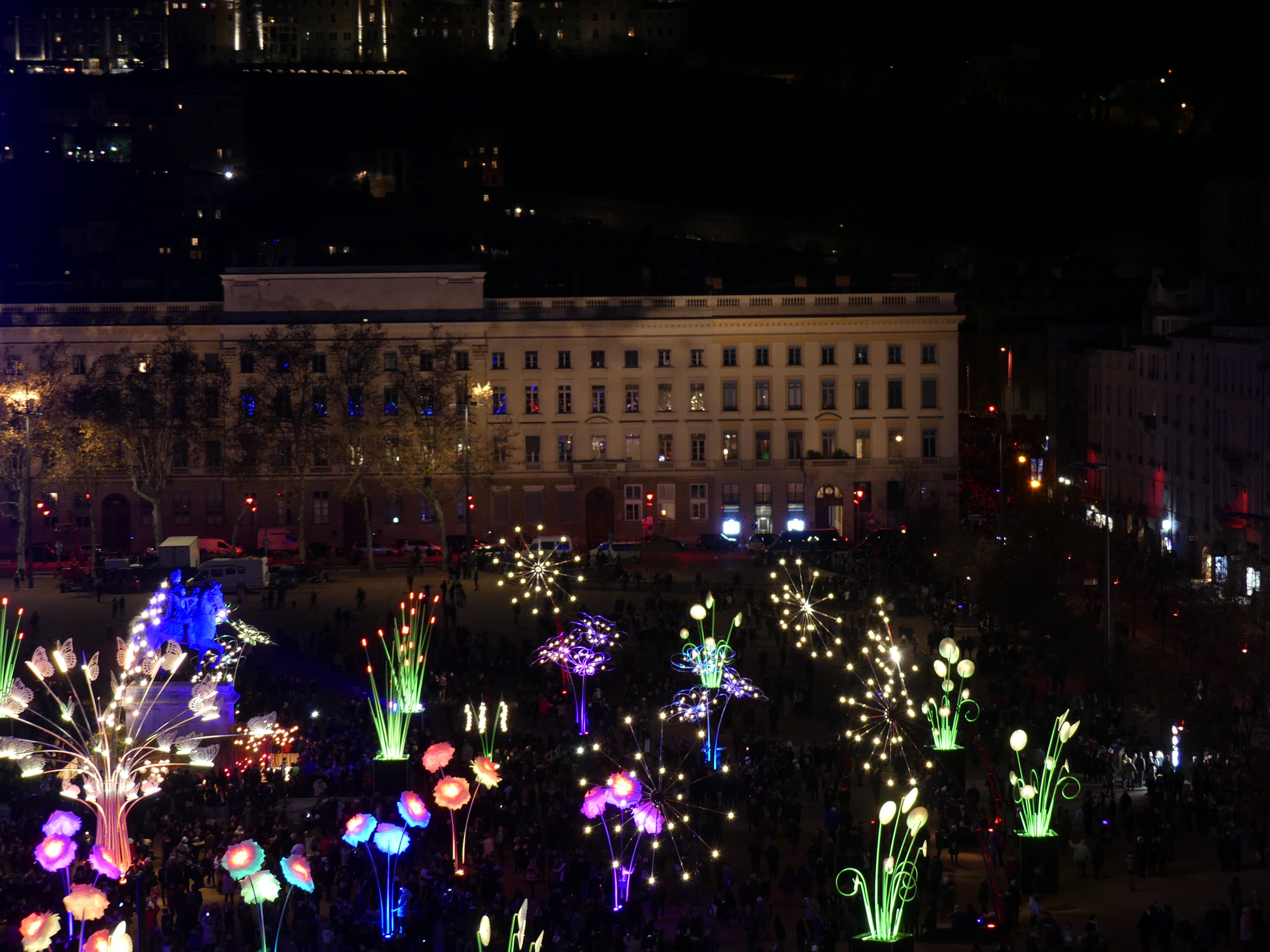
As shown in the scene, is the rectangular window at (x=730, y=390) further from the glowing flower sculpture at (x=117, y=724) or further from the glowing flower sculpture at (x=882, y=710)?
the glowing flower sculpture at (x=117, y=724)

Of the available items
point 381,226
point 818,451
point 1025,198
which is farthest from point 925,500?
point 1025,198

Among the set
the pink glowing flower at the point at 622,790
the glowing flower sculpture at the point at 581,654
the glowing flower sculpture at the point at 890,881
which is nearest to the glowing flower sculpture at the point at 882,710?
the glowing flower sculpture at the point at 890,881

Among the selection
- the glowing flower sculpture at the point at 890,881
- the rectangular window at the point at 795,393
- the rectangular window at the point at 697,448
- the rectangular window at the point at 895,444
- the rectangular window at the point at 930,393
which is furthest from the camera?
the rectangular window at the point at 697,448

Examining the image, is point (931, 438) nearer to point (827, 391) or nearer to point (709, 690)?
point (827, 391)

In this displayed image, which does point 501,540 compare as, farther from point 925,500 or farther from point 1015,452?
point 1015,452

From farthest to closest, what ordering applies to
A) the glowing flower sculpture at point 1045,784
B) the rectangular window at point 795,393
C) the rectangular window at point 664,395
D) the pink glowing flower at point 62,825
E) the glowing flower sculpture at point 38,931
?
the rectangular window at point 664,395 < the rectangular window at point 795,393 < the glowing flower sculpture at point 1045,784 < the pink glowing flower at point 62,825 < the glowing flower sculpture at point 38,931

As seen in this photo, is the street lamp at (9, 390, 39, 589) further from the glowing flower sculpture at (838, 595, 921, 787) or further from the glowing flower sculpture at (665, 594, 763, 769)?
the glowing flower sculpture at (838, 595, 921, 787)

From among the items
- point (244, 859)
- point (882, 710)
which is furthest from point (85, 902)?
point (882, 710)
